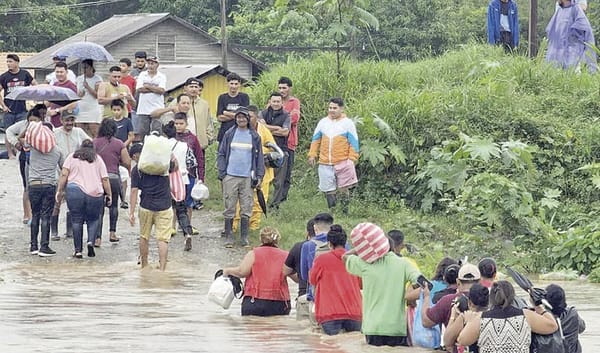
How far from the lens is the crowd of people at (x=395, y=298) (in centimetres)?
954

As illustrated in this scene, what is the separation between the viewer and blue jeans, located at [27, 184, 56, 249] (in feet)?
56.7

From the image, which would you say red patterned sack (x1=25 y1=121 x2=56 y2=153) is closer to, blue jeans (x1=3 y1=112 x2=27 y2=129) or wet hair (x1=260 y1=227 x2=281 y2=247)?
blue jeans (x1=3 y1=112 x2=27 y2=129)

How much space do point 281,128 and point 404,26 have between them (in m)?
30.7

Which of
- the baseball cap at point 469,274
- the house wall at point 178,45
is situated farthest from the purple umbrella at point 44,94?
the house wall at point 178,45

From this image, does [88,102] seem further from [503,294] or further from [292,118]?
[503,294]

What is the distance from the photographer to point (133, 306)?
14.1 metres

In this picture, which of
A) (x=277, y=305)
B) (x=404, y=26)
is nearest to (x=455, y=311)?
(x=277, y=305)

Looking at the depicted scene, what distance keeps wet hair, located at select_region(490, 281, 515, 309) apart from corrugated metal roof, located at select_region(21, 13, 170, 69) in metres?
43.9

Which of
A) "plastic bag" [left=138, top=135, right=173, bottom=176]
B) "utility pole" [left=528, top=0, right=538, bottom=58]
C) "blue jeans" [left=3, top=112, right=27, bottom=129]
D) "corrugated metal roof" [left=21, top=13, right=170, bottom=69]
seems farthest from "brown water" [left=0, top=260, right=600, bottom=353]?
"corrugated metal roof" [left=21, top=13, right=170, bottom=69]

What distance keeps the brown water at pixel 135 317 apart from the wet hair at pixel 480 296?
141 centimetres

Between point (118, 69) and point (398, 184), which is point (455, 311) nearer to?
point (398, 184)

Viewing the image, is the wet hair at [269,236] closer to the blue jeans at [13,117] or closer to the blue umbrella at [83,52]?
the blue jeans at [13,117]

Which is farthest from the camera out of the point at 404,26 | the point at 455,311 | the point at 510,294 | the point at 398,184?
the point at 404,26

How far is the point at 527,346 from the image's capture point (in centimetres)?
948
